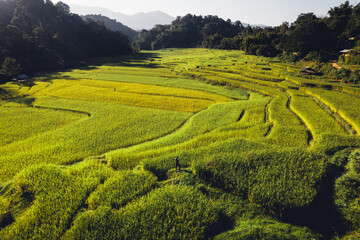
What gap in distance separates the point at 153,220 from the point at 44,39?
248 feet

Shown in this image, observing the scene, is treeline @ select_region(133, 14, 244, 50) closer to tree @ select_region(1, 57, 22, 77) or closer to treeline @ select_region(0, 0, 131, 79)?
treeline @ select_region(0, 0, 131, 79)

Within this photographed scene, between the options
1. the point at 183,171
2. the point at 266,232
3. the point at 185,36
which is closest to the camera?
the point at 266,232

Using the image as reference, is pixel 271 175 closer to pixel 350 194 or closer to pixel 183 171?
pixel 350 194

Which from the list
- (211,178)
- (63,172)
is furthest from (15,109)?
(211,178)

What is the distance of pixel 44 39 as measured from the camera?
60656 mm

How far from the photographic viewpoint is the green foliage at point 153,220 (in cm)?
694

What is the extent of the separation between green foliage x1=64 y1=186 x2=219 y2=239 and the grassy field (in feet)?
0.13

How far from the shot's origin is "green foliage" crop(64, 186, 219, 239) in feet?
22.8

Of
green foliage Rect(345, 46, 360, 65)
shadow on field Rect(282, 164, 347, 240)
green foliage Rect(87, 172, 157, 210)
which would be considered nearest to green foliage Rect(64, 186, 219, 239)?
green foliage Rect(87, 172, 157, 210)

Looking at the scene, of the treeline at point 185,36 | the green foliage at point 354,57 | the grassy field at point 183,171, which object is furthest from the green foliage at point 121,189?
the treeline at point 185,36

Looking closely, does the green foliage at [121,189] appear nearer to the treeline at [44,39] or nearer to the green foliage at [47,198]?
the green foliage at [47,198]

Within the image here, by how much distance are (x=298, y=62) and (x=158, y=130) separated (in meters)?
41.0

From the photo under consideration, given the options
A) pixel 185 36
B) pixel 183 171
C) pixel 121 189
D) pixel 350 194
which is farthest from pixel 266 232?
pixel 185 36

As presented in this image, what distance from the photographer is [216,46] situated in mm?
91000
